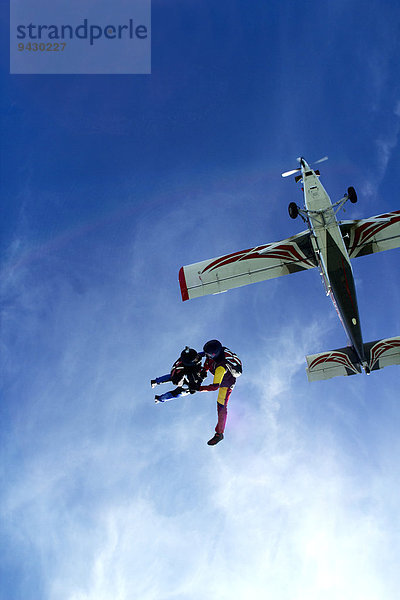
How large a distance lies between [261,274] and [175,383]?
53.1 feet

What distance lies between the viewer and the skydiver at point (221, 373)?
365 inches

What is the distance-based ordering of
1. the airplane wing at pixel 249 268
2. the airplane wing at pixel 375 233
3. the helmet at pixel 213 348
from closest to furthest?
the helmet at pixel 213 348, the airplane wing at pixel 375 233, the airplane wing at pixel 249 268

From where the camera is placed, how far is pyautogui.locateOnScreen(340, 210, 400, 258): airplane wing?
23.9 metres

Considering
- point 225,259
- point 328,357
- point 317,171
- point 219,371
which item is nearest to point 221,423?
point 219,371

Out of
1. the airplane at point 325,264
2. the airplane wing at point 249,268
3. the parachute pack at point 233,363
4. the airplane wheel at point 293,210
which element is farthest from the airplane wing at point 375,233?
the parachute pack at point 233,363

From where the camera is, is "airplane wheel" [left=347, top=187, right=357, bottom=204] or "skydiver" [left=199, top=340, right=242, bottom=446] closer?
"skydiver" [left=199, top=340, right=242, bottom=446]

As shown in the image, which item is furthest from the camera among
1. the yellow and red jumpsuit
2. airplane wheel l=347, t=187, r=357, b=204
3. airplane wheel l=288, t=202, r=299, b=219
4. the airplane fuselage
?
airplane wheel l=288, t=202, r=299, b=219

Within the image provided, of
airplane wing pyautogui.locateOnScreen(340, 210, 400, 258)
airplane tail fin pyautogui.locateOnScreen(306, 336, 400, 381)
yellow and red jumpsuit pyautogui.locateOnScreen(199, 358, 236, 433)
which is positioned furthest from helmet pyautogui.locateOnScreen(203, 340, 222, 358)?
airplane wing pyautogui.locateOnScreen(340, 210, 400, 258)

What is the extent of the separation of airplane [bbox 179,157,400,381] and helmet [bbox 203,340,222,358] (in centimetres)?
1495

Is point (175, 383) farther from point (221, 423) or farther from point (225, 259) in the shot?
point (225, 259)

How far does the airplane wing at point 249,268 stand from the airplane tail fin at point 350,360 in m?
5.73

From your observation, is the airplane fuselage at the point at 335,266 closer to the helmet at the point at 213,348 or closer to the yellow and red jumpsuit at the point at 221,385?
the yellow and red jumpsuit at the point at 221,385

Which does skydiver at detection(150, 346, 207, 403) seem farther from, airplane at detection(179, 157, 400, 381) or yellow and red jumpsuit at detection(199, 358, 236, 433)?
airplane at detection(179, 157, 400, 381)

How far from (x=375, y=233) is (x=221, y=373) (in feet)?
61.8
